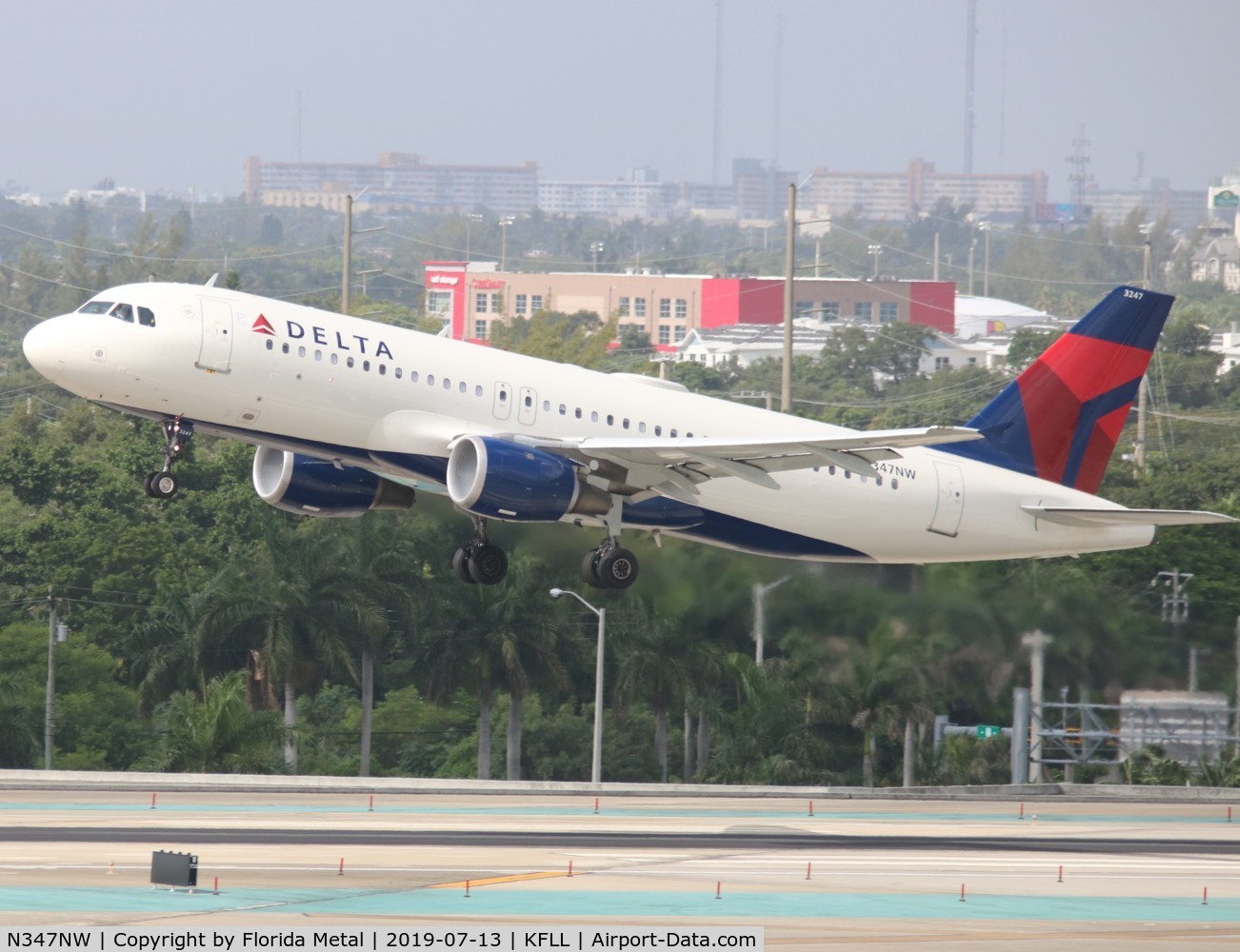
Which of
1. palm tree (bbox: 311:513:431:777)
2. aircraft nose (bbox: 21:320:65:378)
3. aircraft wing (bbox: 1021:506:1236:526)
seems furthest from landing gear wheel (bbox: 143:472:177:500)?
palm tree (bbox: 311:513:431:777)

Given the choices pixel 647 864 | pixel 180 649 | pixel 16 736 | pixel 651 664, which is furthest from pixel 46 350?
pixel 180 649

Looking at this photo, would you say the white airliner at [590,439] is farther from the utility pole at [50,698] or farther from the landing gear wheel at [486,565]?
the utility pole at [50,698]

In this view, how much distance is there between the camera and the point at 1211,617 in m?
55.5

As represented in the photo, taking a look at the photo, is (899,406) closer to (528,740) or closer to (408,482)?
(528,740)

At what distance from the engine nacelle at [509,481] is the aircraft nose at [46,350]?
8.41 metres

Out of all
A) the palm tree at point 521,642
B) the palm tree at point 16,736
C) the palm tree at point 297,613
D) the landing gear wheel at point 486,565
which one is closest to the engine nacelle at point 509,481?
the landing gear wheel at point 486,565

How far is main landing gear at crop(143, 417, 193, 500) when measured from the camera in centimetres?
4266

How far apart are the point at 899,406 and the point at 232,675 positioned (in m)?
111

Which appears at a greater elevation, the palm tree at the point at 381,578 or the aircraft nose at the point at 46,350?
the aircraft nose at the point at 46,350

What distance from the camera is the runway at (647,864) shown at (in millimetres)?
34844

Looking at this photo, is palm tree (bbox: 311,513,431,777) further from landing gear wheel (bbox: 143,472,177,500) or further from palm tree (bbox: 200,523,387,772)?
landing gear wheel (bbox: 143,472,177,500)

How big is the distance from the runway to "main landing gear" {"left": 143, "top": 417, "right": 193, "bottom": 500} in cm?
767

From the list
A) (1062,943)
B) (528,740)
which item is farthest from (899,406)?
(1062,943)

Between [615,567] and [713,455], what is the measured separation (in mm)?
4130
